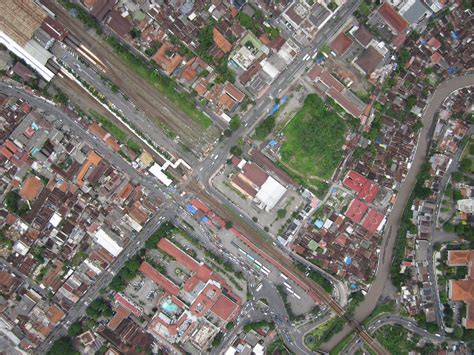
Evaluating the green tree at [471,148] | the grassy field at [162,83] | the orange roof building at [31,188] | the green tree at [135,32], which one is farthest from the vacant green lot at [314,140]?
the orange roof building at [31,188]

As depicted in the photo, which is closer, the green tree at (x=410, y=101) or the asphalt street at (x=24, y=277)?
the asphalt street at (x=24, y=277)

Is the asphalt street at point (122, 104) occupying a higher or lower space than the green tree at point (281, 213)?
lower

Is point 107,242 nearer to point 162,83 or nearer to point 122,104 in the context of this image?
point 122,104

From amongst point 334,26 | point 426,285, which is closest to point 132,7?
point 334,26

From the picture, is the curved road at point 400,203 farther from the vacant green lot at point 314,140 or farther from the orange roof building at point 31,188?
the orange roof building at point 31,188


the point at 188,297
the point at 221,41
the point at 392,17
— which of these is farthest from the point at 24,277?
the point at 392,17

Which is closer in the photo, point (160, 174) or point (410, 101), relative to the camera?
point (160, 174)

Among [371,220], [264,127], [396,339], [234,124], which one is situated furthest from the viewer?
[396,339]
